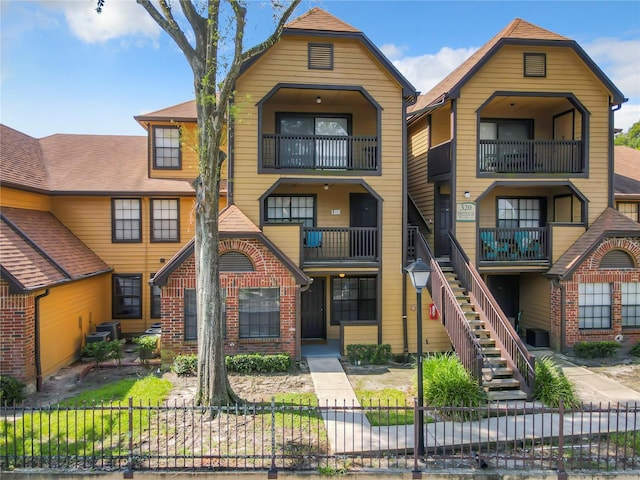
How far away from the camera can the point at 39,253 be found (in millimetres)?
13609

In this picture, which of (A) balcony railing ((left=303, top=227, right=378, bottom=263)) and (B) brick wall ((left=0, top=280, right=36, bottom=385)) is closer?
(B) brick wall ((left=0, top=280, right=36, bottom=385))

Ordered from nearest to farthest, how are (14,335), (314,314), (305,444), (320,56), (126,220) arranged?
(305,444), (14,335), (320,56), (314,314), (126,220)

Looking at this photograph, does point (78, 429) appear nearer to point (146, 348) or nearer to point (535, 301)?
point (146, 348)

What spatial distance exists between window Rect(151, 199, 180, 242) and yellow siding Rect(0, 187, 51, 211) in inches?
144

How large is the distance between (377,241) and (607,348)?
7808 mm

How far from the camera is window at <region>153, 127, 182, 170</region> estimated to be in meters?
17.2

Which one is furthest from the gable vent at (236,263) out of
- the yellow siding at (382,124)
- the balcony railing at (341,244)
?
the balcony railing at (341,244)

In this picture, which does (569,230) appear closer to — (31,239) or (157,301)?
(157,301)

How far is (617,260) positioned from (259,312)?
11.5m

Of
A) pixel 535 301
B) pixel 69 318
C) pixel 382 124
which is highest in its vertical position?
pixel 382 124

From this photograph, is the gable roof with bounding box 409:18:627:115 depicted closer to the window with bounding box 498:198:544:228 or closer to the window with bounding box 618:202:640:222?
the window with bounding box 498:198:544:228

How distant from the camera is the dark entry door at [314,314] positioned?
16.5 metres

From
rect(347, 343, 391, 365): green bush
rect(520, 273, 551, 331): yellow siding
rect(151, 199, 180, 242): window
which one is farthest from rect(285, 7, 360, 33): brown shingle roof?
rect(520, 273, 551, 331): yellow siding

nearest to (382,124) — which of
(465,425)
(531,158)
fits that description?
(531,158)
